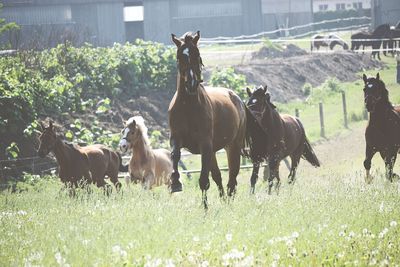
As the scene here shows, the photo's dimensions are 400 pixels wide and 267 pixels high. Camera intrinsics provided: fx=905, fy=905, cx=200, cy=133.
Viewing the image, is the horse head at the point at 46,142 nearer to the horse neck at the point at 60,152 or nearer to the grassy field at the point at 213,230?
the horse neck at the point at 60,152

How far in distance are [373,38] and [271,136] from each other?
121 ft

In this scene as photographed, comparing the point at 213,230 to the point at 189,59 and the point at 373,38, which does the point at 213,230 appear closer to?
the point at 189,59

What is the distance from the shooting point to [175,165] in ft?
39.8

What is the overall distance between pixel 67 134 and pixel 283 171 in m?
6.35

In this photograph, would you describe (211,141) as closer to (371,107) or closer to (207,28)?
(371,107)

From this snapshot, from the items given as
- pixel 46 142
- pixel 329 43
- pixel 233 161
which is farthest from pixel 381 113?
pixel 329 43

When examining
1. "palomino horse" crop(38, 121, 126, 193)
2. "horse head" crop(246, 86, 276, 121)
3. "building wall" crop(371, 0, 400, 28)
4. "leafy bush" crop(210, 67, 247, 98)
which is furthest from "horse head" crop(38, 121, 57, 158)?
"building wall" crop(371, 0, 400, 28)

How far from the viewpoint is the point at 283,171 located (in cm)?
2575

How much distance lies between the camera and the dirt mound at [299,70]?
40344 millimetres

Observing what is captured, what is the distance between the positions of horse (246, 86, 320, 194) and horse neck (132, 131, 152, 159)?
283cm

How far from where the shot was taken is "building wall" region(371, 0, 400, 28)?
64.6m

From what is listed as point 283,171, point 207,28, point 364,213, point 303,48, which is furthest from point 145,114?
point 207,28

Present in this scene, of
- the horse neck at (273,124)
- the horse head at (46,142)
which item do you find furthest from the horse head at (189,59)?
the horse head at (46,142)

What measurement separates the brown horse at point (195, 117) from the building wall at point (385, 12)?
52.3m
